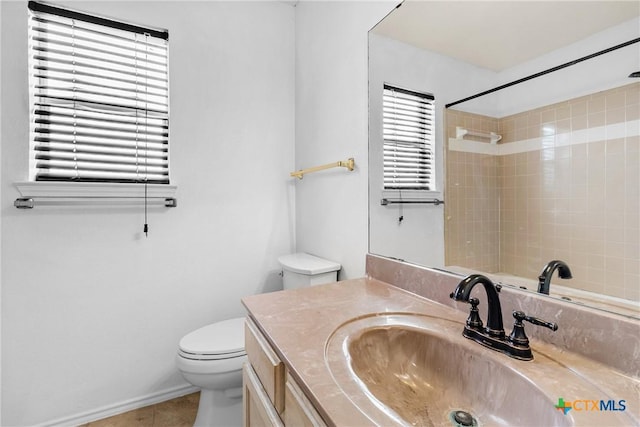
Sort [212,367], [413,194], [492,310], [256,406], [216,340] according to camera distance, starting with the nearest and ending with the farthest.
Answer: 1. [492,310]
2. [256,406]
3. [413,194]
4. [212,367]
5. [216,340]

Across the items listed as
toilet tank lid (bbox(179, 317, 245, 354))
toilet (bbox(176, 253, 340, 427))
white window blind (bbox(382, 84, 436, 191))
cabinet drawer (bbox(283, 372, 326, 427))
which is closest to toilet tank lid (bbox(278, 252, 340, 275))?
toilet (bbox(176, 253, 340, 427))

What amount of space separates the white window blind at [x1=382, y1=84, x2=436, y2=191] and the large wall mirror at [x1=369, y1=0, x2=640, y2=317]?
2 centimetres

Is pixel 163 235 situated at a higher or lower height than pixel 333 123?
lower

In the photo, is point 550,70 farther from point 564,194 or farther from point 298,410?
point 298,410

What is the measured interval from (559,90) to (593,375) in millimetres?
605

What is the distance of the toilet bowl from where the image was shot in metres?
1.30

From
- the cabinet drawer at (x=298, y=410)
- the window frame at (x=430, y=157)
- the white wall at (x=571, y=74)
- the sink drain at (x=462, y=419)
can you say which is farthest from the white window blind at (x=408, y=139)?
the cabinet drawer at (x=298, y=410)

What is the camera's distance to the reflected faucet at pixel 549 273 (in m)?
0.70

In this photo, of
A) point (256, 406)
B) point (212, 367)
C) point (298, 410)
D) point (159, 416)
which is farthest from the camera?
point (159, 416)

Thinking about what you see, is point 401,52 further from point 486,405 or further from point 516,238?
point 486,405

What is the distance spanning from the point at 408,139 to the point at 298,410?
0.96 metres

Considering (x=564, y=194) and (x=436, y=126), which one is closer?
(x=564, y=194)

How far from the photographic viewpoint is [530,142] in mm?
750

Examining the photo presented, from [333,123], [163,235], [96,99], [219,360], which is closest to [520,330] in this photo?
[219,360]
